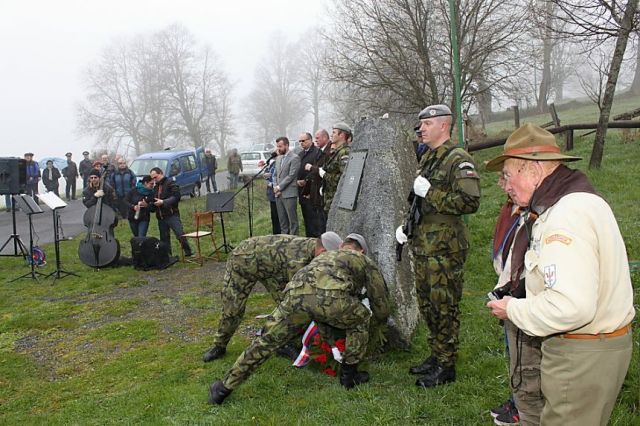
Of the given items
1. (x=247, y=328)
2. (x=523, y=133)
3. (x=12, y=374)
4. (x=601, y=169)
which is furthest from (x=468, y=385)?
(x=601, y=169)

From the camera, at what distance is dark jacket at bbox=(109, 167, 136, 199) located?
1155cm

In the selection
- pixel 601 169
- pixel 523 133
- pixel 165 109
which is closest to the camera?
pixel 523 133

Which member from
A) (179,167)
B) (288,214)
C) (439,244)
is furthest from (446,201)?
Answer: (179,167)

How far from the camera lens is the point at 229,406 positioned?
395 cm

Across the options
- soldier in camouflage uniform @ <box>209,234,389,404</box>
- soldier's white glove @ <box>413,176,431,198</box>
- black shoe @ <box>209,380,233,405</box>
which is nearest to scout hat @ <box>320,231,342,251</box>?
soldier in camouflage uniform @ <box>209,234,389,404</box>

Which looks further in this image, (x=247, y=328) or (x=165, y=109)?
(x=165, y=109)

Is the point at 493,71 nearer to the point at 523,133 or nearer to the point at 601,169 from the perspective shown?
the point at 601,169

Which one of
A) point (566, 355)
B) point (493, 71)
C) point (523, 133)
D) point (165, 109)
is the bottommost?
point (566, 355)

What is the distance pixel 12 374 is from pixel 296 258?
10.4 ft

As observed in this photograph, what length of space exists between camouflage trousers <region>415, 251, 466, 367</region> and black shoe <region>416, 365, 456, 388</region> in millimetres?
46

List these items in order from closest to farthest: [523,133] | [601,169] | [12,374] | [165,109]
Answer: [523,133], [12,374], [601,169], [165,109]

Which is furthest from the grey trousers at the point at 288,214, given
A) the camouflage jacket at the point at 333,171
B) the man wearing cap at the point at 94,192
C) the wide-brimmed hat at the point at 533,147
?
the wide-brimmed hat at the point at 533,147

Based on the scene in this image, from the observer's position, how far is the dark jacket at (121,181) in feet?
37.9

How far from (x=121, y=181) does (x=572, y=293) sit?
36.4 feet
